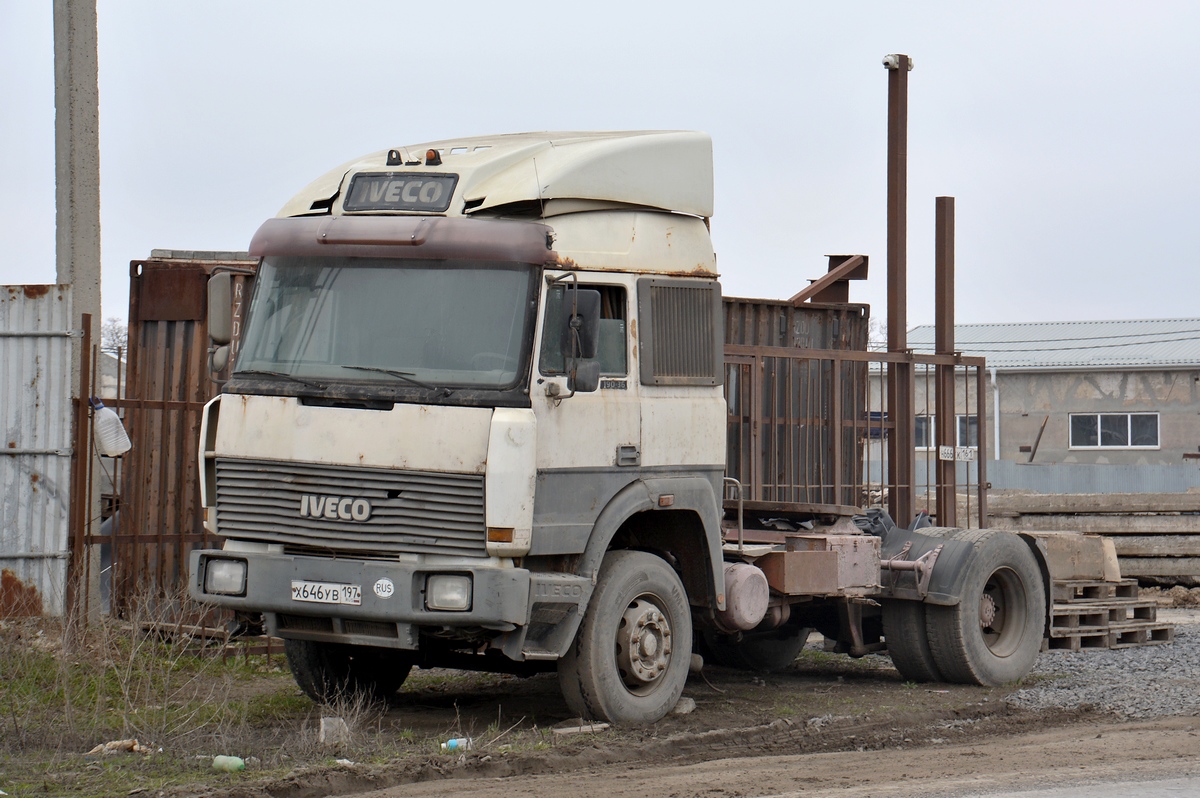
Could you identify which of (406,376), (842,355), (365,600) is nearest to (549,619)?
(365,600)

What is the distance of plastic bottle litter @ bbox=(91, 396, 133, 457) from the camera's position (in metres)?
10.1

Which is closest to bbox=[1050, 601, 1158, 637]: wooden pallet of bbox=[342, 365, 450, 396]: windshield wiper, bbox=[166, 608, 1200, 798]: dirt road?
bbox=[166, 608, 1200, 798]: dirt road

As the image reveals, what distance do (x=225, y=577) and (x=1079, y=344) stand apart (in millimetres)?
35185

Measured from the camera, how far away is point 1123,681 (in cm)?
1032

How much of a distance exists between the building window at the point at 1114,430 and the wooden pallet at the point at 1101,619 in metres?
23.1

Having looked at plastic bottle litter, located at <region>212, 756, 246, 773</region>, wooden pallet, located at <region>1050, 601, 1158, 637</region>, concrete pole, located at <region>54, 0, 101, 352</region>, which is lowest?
plastic bottle litter, located at <region>212, 756, 246, 773</region>

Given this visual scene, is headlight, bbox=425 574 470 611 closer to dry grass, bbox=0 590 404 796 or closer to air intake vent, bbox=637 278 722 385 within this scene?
dry grass, bbox=0 590 404 796

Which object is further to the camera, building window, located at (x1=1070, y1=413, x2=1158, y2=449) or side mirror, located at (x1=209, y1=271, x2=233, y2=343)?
building window, located at (x1=1070, y1=413, x2=1158, y2=449)

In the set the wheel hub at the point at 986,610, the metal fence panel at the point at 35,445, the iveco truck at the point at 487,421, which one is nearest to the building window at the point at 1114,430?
the wheel hub at the point at 986,610

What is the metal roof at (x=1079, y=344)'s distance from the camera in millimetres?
35612

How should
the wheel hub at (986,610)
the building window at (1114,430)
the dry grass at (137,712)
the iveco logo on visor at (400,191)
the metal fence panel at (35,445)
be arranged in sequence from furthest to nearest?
the building window at (1114,430)
the wheel hub at (986,610)
the metal fence panel at (35,445)
the iveco logo on visor at (400,191)
the dry grass at (137,712)

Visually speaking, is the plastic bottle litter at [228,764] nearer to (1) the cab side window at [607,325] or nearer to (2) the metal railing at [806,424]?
(1) the cab side window at [607,325]

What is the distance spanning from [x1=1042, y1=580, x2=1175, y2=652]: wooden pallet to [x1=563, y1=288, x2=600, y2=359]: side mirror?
20.4 feet

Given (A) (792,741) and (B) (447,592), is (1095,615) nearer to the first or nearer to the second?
(A) (792,741)
